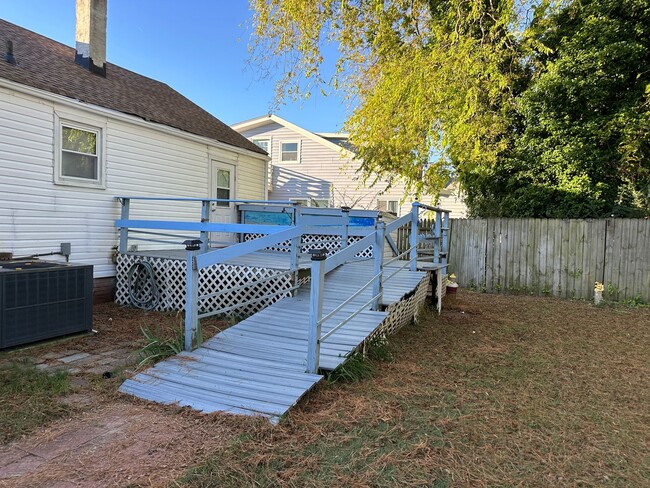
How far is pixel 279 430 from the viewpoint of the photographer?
2.96 metres

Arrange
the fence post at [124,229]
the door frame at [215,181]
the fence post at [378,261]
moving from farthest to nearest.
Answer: the door frame at [215,181]
the fence post at [124,229]
the fence post at [378,261]

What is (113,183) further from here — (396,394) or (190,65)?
(396,394)

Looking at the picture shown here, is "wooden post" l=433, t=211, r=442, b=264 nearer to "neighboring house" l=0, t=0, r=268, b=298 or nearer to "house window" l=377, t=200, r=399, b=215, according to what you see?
"neighboring house" l=0, t=0, r=268, b=298

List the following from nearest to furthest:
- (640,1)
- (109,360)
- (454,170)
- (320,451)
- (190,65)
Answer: (320,451), (109,360), (640,1), (190,65), (454,170)

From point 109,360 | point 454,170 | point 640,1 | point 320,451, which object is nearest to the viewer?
point 320,451

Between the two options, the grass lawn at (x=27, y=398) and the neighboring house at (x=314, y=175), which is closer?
the grass lawn at (x=27, y=398)

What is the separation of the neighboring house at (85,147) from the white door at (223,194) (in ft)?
0.16

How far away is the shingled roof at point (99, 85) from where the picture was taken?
6930 millimetres

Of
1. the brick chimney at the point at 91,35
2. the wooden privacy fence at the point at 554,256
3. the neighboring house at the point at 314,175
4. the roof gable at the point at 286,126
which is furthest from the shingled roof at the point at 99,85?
the roof gable at the point at 286,126

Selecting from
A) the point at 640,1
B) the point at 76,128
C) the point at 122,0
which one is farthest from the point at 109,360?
the point at 640,1

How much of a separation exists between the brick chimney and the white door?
10.0 ft

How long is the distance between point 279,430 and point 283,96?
20.9ft

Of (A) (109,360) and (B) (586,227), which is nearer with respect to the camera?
(A) (109,360)

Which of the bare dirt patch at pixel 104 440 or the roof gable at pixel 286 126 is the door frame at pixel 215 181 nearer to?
the bare dirt patch at pixel 104 440
